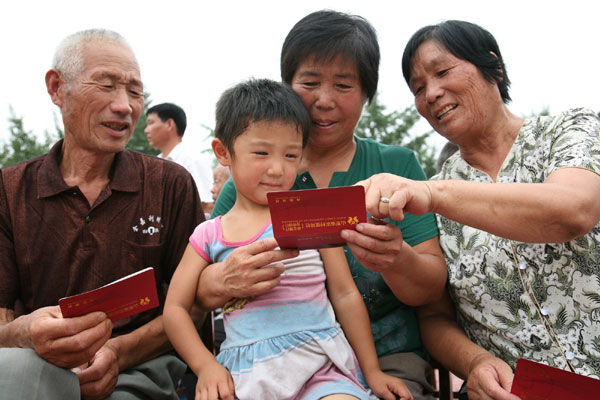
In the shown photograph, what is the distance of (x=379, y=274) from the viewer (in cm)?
223

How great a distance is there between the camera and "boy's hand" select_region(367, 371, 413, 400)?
1789 millimetres

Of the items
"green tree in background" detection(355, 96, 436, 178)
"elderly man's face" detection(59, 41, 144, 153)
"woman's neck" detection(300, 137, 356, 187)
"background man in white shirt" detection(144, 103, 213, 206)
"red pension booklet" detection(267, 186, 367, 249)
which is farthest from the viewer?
"green tree in background" detection(355, 96, 436, 178)

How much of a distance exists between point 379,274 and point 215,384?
917 mm

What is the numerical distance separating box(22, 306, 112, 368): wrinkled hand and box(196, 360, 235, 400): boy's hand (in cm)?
40

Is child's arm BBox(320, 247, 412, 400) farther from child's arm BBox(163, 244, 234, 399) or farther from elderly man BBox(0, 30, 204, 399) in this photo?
elderly man BBox(0, 30, 204, 399)

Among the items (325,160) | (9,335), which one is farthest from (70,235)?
(325,160)

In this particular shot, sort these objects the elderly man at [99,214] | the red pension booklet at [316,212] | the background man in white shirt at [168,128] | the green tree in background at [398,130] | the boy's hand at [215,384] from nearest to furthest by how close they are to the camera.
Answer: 1. the red pension booklet at [316,212]
2. the boy's hand at [215,384]
3. the elderly man at [99,214]
4. the background man in white shirt at [168,128]
5. the green tree in background at [398,130]

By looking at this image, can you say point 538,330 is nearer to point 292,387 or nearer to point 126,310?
point 292,387

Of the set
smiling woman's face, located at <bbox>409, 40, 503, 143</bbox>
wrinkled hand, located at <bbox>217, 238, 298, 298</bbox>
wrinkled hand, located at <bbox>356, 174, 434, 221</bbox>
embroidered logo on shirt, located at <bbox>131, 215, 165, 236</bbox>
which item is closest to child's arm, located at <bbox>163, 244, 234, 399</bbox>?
wrinkled hand, located at <bbox>217, 238, 298, 298</bbox>

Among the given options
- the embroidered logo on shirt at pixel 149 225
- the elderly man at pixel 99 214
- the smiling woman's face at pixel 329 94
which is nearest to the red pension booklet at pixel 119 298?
the elderly man at pixel 99 214

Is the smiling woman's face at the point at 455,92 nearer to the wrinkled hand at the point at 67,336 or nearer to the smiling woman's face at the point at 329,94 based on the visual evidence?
the smiling woman's face at the point at 329,94

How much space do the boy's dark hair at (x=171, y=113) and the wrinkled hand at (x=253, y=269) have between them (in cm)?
586

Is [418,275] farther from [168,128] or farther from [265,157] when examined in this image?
[168,128]

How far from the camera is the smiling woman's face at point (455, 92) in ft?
7.06
